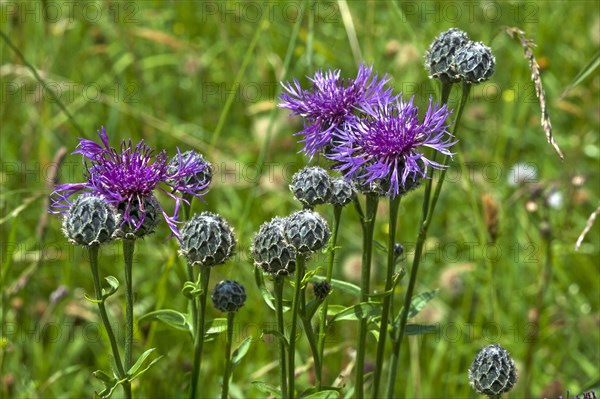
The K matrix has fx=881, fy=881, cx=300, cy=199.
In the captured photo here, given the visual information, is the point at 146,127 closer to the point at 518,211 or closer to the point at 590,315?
the point at 518,211

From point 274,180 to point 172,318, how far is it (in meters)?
2.40

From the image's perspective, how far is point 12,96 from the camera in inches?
211

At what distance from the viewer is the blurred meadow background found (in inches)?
144

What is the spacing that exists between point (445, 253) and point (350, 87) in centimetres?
221

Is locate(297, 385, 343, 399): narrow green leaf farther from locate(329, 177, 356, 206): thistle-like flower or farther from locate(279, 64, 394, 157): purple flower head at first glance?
locate(279, 64, 394, 157): purple flower head

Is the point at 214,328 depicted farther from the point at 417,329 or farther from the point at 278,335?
the point at 417,329

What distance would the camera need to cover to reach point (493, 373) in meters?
2.33

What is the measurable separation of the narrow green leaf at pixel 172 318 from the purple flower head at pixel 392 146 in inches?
24.4

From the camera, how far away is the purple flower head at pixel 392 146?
2318 millimetres

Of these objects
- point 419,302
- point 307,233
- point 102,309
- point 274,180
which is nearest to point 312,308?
point 307,233

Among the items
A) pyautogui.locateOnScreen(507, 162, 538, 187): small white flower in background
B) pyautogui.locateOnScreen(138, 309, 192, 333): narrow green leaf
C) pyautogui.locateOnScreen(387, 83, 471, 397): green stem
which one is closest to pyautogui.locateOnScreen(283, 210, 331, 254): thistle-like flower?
pyautogui.locateOnScreen(387, 83, 471, 397): green stem

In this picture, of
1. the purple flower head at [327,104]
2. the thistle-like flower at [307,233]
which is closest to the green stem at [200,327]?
the thistle-like flower at [307,233]

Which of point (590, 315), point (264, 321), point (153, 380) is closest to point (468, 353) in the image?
point (590, 315)

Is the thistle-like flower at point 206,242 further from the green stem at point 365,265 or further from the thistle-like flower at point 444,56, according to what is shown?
the thistle-like flower at point 444,56
